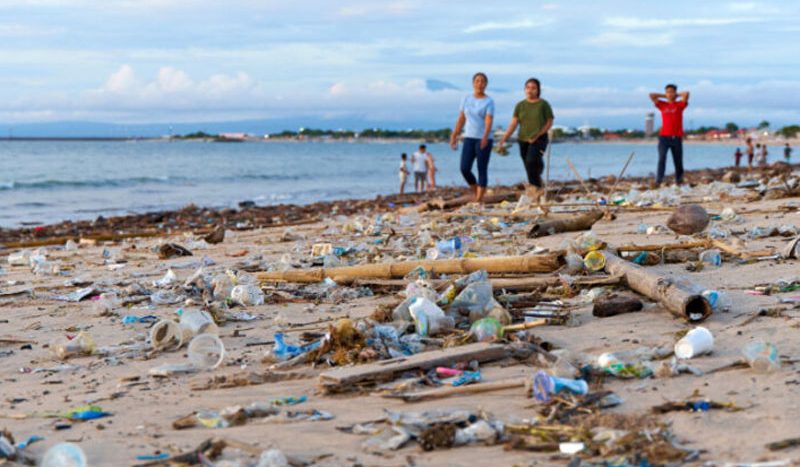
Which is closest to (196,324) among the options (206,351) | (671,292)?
(206,351)

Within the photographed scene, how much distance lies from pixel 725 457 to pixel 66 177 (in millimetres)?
32554

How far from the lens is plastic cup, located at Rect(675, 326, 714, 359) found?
3.11m

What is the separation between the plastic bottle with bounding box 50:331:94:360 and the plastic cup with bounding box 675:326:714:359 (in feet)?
8.02

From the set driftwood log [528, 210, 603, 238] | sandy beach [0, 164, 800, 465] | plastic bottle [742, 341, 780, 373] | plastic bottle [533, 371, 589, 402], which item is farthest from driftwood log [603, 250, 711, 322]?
driftwood log [528, 210, 603, 238]

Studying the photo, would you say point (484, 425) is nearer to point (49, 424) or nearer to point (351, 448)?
point (351, 448)

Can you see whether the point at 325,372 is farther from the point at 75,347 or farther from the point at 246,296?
the point at 246,296

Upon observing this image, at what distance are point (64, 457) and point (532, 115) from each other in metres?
7.54

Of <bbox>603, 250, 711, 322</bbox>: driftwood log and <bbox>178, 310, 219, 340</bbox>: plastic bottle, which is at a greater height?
<bbox>603, 250, 711, 322</bbox>: driftwood log

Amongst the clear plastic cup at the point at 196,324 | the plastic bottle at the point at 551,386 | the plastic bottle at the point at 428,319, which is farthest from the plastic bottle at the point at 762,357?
the clear plastic cup at the point at 196,324

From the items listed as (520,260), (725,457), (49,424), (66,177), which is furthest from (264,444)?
(66,177)

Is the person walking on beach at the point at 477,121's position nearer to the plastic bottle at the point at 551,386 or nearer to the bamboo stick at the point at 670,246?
the bamboo stick at the point at 670,246

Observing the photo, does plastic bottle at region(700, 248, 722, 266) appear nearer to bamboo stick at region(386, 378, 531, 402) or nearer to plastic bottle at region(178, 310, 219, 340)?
bamboo stick at region(386, 378, 531, 402)

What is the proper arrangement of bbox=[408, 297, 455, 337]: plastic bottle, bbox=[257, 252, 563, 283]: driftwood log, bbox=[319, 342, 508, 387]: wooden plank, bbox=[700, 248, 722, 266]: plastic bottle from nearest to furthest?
bbox=[319, 342, 508, 387]: wooden plank
bbox=[408, 297, 455, 337]: plastic bottle
bbox=[257, 252, 563, 283]: driftwood log
bbox=[700, 248, 722, 266]: plastic bottle

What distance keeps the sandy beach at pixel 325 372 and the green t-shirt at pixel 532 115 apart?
295cm
